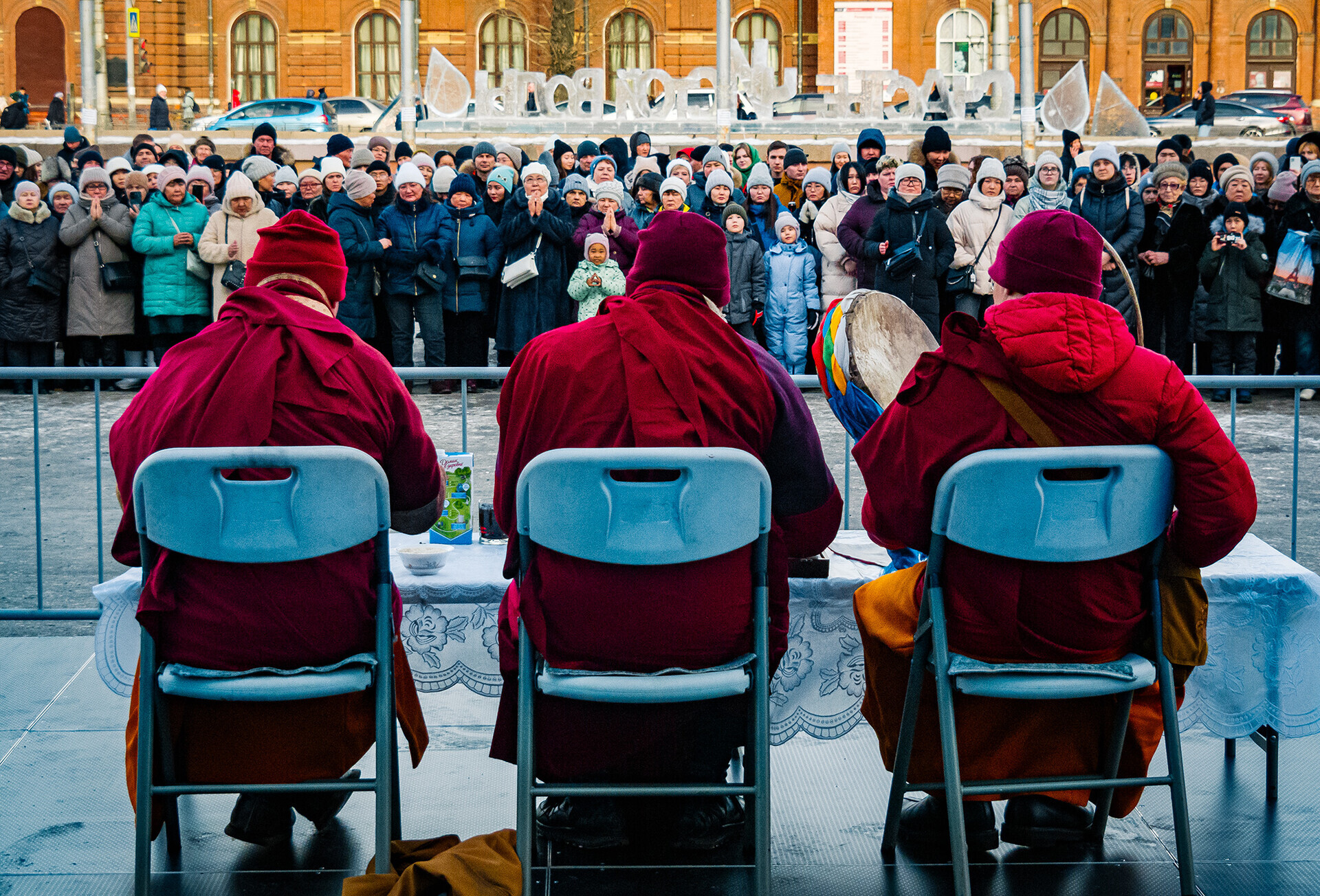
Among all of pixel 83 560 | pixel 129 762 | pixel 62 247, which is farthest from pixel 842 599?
pixel 62 247

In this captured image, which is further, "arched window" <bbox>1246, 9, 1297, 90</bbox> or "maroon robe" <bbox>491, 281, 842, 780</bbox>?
"arched window" <bbox>1246, 9, 1297, 90</bbox>

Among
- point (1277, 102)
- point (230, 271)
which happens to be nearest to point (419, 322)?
point (230, 271)

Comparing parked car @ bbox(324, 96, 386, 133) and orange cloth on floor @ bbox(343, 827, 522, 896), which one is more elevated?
parked car @ bbox(324, 96, 386, 133)

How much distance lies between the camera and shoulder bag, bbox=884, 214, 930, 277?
34.1 ft

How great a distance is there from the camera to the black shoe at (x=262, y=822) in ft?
11.2

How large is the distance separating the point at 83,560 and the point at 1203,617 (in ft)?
17.2

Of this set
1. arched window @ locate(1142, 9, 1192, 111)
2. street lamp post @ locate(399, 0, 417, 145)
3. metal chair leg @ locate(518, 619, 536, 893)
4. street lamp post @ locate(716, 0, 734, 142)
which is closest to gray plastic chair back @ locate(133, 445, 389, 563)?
metal chair leg @ locate(518, 619, 536, 893)

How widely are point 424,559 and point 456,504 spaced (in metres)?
0.34

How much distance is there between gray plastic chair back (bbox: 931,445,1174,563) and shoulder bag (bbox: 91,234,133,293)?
9613 mm

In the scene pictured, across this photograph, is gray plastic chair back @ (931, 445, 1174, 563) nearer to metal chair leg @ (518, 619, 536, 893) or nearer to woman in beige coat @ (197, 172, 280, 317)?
metal chair leg @ (518, 619, 536, 893)

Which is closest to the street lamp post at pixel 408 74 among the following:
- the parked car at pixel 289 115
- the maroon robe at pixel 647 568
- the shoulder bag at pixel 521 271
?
the parked car at pixel 289 115

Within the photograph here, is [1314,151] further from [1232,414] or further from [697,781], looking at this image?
[697,781]

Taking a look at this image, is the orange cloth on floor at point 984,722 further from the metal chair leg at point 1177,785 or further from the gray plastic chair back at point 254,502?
the gray plastic chair back at point 254,502

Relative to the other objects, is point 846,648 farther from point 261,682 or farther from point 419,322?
point 419,322
